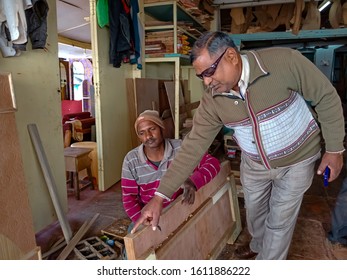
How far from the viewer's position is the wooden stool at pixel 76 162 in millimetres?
3193

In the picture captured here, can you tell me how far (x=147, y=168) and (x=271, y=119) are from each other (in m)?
0.77

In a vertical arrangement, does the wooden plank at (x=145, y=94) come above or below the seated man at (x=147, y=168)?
above

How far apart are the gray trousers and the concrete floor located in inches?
19.1

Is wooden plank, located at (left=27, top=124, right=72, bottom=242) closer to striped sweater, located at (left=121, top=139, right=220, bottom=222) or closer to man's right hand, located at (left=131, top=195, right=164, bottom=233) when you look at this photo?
striped sweater, located at (left=121, top=139, right=220, bottom=222)

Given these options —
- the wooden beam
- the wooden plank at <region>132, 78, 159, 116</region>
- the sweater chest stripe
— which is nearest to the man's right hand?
the sweater chest stripe

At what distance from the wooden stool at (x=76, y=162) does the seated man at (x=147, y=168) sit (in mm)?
1590

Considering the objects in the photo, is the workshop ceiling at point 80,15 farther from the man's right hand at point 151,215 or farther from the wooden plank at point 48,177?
the man's right hand at point 151,215

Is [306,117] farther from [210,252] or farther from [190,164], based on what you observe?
[210,252]

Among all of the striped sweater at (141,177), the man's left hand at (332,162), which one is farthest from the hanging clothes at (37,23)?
the man's left hand at (332,162)

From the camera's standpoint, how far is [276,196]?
1.67 m

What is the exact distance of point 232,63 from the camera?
1.30 metres

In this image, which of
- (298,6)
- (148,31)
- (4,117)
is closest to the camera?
(4,117)

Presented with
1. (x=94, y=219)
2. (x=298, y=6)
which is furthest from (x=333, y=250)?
(x=298, y=6)

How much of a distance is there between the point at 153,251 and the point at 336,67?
27.6 ft
